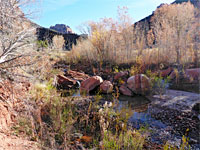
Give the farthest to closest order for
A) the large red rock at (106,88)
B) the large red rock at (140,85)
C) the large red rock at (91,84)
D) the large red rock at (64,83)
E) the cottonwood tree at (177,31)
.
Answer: the cottonwood tree at (177,31) → the large red rock at (64,83) → the large red rock at (91,84) → the large red rock at (106,88) → the large red rock at (140,85)

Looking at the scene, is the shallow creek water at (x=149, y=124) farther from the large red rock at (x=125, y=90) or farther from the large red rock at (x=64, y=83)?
the large red rock at (x=64, y=83)

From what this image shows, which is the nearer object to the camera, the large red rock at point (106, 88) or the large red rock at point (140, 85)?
the large red rock at point (140, 85)

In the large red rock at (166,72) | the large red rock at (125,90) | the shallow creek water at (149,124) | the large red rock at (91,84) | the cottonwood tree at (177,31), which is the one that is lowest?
the shallow creek water at (149,124)

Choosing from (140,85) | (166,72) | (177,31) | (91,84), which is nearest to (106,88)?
(91,84)

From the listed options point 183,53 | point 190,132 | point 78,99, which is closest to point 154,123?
point 190,132

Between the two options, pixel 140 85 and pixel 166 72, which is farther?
pixel 166 72

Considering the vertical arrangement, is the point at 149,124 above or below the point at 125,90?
below

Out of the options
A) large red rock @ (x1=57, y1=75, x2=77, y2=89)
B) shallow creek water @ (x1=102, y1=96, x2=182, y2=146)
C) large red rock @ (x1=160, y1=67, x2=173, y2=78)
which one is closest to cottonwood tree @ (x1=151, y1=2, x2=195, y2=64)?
large red rock @ (x1=160, y1=67, x2=173, y2=78)

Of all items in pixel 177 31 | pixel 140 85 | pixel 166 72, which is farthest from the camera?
pixel 166 72

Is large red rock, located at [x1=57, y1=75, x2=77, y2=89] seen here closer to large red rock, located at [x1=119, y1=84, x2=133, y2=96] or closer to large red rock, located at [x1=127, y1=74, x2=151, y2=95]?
large red rock, located at [x1=119, y1=84, x2=133, y2=96]

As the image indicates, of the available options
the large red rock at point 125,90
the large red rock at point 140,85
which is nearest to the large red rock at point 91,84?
the large red rock at point 125,90

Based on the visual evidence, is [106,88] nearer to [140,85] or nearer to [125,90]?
[125,90]

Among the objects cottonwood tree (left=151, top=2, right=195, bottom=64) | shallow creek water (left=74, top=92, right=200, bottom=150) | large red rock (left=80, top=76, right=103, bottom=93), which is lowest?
shallow creek water (left=74, top=92, right=200, bottom=150)

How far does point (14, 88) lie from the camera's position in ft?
7.47
